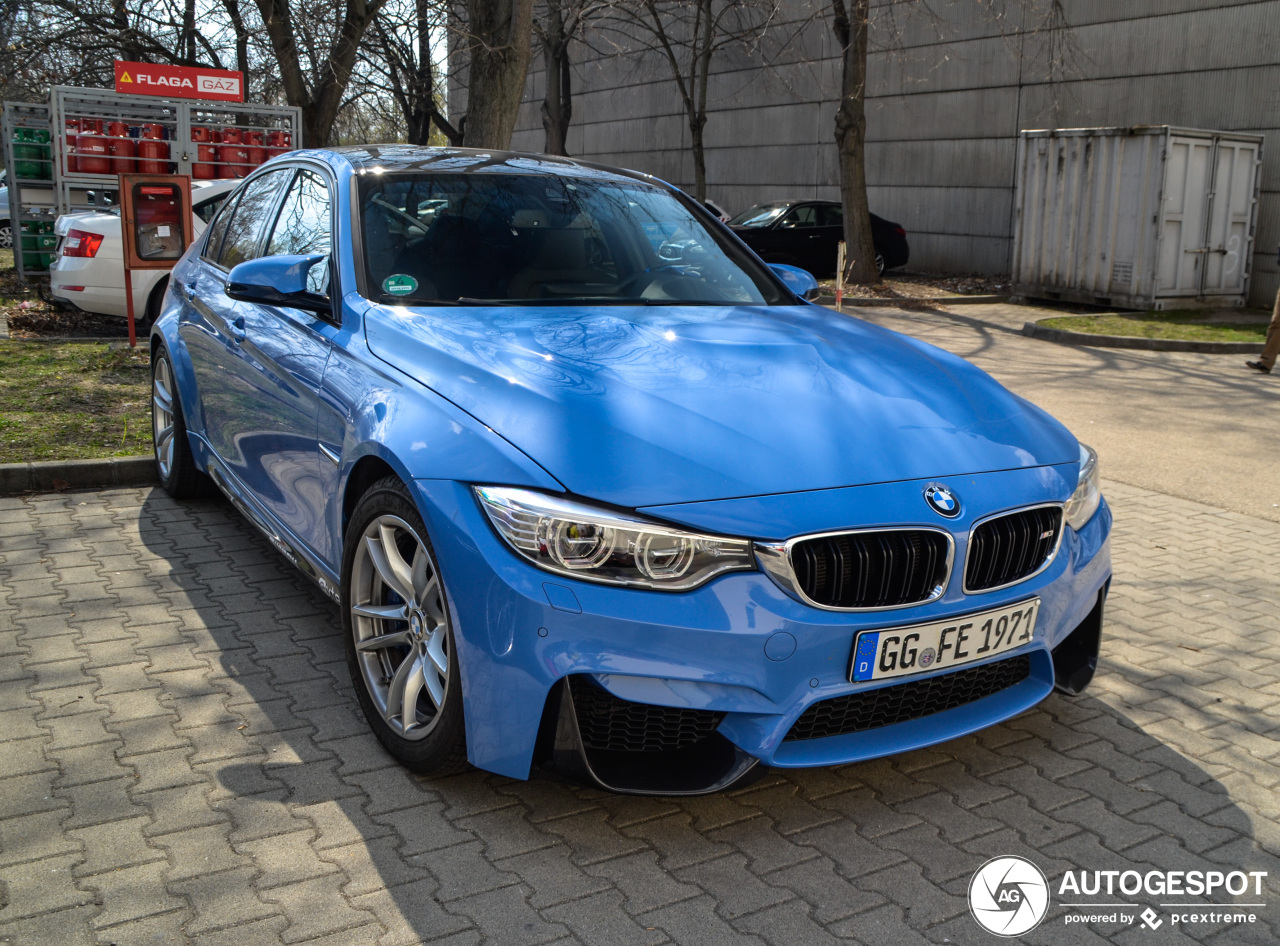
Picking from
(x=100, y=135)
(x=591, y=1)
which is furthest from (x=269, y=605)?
(x=591, y=1)

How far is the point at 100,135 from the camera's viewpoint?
1515 centimetres

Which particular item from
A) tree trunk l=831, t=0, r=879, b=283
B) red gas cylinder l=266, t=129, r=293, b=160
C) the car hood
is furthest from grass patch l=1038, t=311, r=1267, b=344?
the car hood

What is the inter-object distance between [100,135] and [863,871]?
50.4ft

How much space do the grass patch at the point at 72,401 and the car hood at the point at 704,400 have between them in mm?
4026

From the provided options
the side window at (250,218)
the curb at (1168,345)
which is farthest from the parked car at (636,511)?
the curb at (1168,345)

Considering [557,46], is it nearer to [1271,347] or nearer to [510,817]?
[1271,347]

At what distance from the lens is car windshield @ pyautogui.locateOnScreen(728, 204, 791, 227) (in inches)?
824

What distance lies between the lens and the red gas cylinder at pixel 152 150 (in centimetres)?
1542

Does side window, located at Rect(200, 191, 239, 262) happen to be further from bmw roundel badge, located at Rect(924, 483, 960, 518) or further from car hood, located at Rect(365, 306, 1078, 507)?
bmw roundel badge, located at Rect(924, 483, 960, 518)

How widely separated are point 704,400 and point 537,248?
1.35 metres

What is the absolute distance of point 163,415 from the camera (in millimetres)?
6027

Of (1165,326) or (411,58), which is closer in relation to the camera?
(1165,326)

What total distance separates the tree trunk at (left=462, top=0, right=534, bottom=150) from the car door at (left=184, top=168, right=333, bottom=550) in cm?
758

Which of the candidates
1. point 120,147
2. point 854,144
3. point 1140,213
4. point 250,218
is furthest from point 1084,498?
point 854,144
